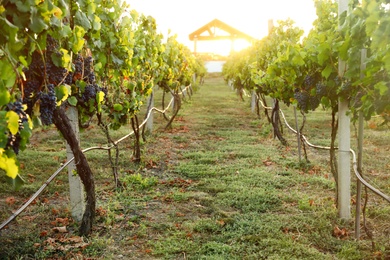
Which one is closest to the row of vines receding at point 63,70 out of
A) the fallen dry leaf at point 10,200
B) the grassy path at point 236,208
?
the grassy path at point 236,208

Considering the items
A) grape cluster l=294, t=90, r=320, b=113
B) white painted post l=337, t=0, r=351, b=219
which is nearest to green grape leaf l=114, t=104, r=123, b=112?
grape cluster l=294, t=90, r=320, b=113

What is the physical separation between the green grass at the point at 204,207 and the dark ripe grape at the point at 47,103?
1511 millimetres

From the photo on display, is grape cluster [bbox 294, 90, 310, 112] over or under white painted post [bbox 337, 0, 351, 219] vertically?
over

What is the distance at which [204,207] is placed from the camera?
4898mm

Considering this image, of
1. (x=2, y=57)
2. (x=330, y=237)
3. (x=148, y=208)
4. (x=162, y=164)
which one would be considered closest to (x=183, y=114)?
(x=162, y=164)

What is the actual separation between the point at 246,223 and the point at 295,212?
0.71 metres

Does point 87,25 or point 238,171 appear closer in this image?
point 87,25

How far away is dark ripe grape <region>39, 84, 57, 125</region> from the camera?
2.61 metres

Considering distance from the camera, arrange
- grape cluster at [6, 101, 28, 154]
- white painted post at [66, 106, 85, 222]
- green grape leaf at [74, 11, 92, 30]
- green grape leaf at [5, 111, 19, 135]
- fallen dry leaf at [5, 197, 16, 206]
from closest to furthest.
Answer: green grape leaf at [5, 111, 19, 135]
grape cluster at [6, 101, 28, 154]
green grape leaf at [74, 11, 92, 30]
white painted post at [66, 106, 85, 222]
fallen dry leaf at [5, 197, 16, 206]

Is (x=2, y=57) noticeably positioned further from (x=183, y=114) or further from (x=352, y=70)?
(x=183, y=114)

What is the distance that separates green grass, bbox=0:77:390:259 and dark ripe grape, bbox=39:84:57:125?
151cm

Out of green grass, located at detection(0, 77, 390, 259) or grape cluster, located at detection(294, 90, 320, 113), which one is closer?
green grass, located at detection(0, 77, 390, 259)

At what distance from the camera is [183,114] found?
44.4 ft

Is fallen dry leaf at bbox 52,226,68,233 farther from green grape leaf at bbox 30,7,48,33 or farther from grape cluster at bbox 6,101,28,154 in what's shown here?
green grape leaf at bbox 30,7,48,33
